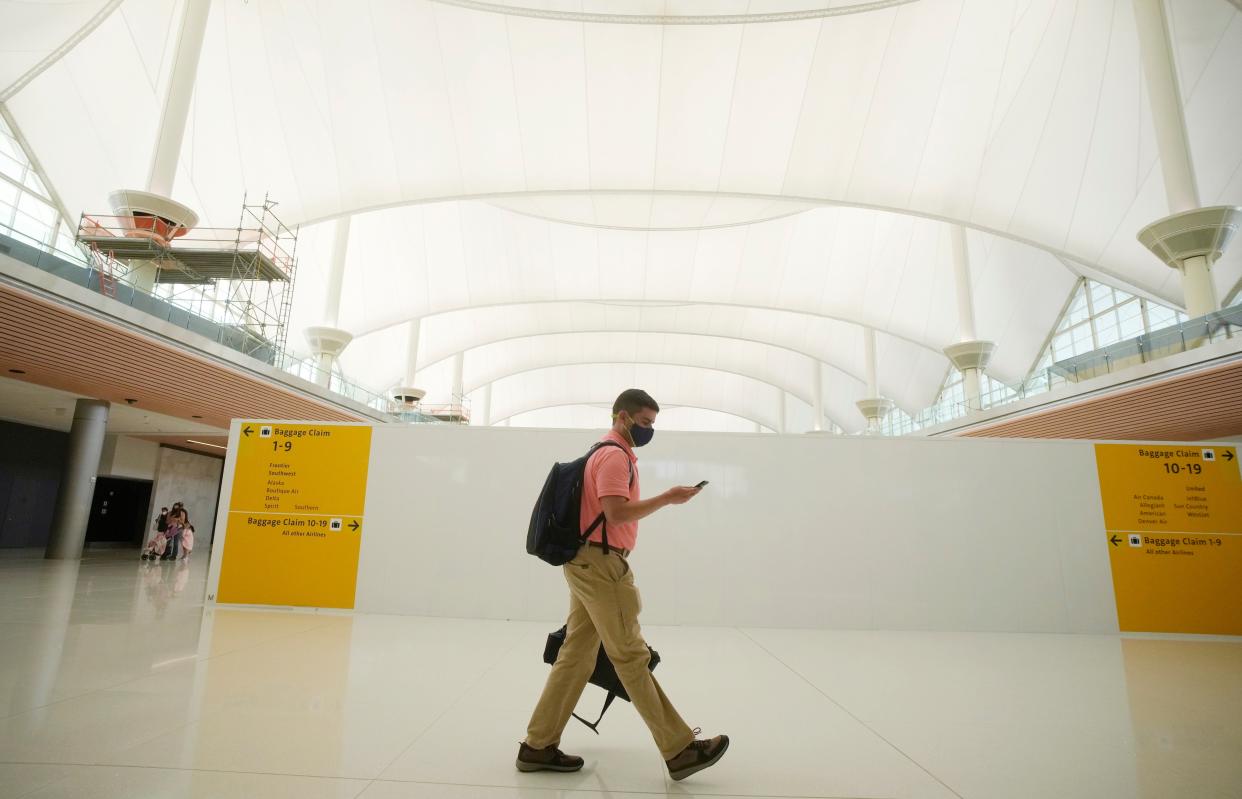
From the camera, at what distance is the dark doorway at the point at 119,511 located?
22.8m

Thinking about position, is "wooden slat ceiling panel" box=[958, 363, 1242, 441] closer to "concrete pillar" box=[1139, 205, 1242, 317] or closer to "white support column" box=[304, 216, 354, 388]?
"concrete pillar" box=[1139, 205, 1242, 317]

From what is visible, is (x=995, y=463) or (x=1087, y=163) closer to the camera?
(x=995, y=463)

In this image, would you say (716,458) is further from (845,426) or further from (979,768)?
(845,426)

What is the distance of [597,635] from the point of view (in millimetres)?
2906

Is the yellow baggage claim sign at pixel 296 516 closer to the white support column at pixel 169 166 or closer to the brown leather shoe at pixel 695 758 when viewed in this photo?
the brown leather shoe at pixel 695 758

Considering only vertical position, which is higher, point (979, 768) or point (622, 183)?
point (622, 183)

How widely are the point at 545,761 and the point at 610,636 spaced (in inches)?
23.5

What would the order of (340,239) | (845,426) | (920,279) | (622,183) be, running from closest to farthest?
(622,183)
(340,239)
(920,279)
(845,426)

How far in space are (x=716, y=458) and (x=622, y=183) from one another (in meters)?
19.0

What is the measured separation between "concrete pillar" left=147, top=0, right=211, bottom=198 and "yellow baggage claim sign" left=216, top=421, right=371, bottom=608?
10.9m

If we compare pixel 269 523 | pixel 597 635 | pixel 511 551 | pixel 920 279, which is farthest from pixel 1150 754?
pixel 920 279

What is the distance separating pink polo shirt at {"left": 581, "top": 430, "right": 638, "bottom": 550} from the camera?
2736 mm

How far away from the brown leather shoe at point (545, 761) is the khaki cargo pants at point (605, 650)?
3cm

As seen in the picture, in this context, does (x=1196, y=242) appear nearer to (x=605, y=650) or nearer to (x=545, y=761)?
(x=605, y=650)
